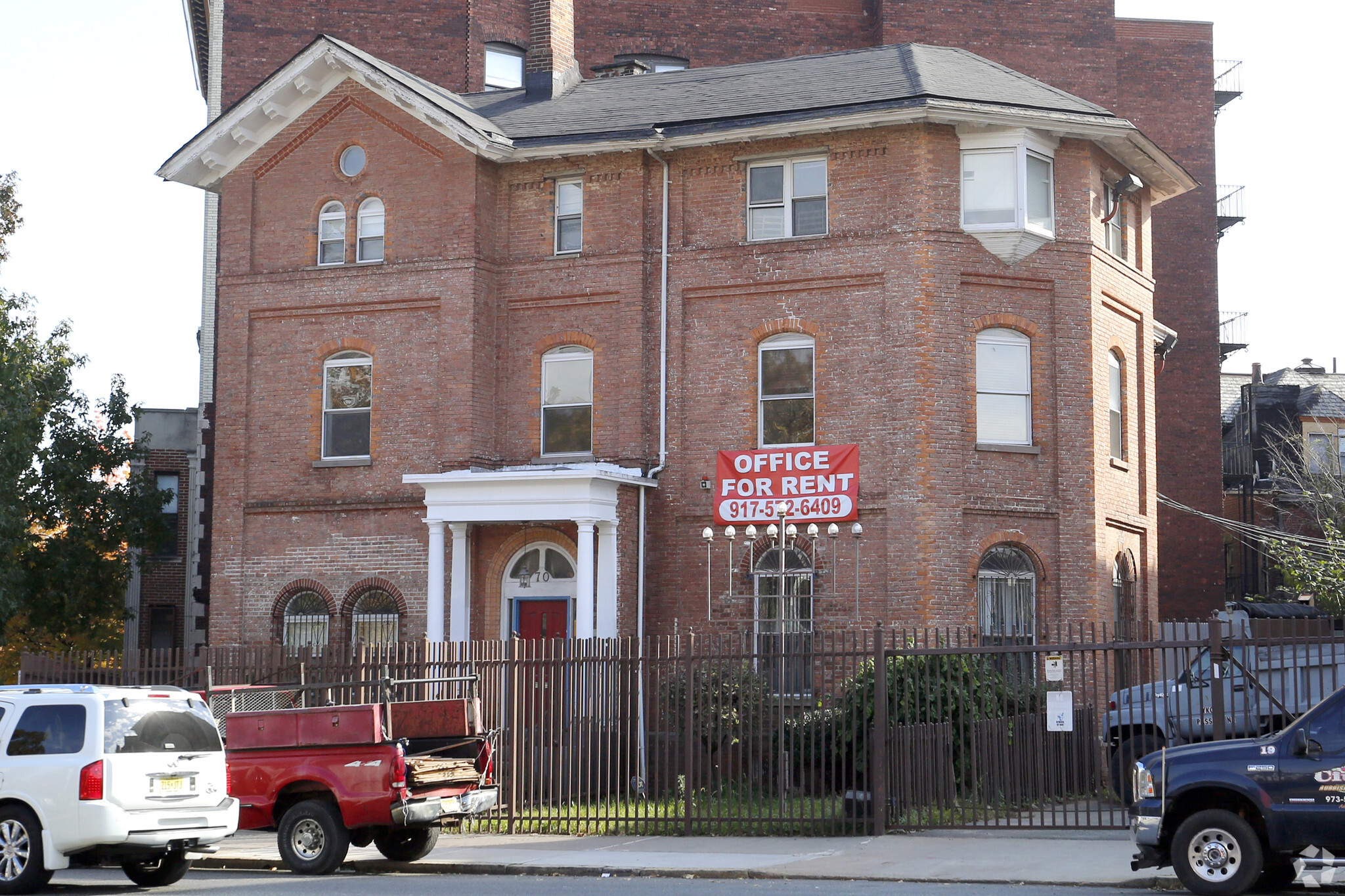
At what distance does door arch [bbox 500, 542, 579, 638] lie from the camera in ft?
83.8

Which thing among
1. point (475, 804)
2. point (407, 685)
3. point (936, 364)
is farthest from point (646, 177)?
point (475, 804)

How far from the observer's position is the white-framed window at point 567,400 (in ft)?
84.7

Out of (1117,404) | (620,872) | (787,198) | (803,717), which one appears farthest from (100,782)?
(1117,404)

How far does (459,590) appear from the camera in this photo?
24750 mm

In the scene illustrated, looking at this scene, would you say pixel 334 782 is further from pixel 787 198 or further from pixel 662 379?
pixel 787 198

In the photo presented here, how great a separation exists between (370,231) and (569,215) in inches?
137

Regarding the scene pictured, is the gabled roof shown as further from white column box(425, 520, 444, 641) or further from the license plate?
the license plate

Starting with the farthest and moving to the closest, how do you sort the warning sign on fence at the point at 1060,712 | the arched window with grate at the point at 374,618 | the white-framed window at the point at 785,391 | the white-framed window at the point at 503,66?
1. the white-framed window at the point at 503,66
2. the arched window with grate at the point at 374,618
3. the white-framed window at the point at 785,391
4. the warning sign on fence at the point at 1060,712

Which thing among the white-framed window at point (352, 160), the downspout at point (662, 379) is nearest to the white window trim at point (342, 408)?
the white-framed window at point (352, 160)

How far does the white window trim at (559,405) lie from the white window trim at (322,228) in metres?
4.08

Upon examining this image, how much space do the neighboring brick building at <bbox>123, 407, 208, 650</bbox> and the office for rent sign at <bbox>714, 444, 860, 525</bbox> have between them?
17220mm

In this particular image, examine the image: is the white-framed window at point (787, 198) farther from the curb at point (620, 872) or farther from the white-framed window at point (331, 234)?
the curb at point (620, 872)

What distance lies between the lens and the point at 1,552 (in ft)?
97.3

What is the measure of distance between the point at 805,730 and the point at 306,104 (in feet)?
49.4
